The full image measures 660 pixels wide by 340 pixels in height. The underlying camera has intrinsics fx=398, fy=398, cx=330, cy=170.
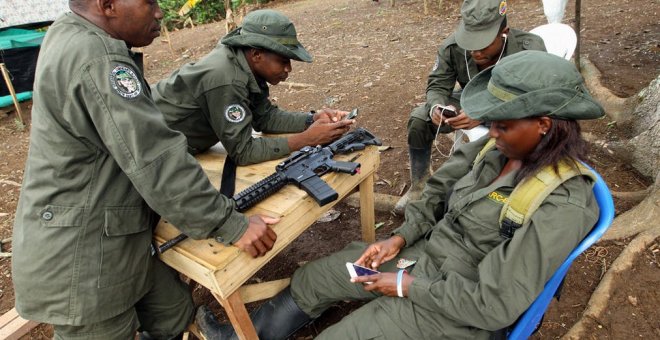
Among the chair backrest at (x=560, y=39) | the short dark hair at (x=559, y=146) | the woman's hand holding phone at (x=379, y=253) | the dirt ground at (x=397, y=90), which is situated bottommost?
the dirt ground at (x=397, y=90)

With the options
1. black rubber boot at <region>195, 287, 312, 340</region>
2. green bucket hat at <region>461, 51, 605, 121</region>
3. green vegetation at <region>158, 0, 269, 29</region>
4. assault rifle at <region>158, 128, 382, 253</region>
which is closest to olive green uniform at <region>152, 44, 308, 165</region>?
assault rifle at <region>158, 128, 382, 253</region>

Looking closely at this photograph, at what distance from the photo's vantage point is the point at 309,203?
221 centimetres

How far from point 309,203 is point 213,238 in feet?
1.80

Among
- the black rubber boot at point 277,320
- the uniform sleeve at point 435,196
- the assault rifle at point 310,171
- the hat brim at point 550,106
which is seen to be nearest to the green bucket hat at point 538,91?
the hat brim at point 550,106

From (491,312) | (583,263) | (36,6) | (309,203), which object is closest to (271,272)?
(309,203)

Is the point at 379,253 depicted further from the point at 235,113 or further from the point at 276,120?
the point at 276,120

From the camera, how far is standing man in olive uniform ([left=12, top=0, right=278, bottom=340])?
1.52 metres

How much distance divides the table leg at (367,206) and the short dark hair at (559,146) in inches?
48.7

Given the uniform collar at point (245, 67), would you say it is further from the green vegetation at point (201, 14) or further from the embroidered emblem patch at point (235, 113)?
the green vegetation at point (201, 14)

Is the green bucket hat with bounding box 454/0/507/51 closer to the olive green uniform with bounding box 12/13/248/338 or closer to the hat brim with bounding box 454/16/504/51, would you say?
the hat brim with bounding box 454/16/504/51

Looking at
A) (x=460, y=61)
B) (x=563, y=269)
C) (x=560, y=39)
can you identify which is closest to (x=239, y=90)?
(x=563, y=269)

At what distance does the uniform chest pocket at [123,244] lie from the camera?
183cm

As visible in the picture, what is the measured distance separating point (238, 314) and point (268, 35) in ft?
5.63

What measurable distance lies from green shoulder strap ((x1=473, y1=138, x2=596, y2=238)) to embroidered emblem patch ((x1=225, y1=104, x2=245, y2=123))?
1661 millimetres
